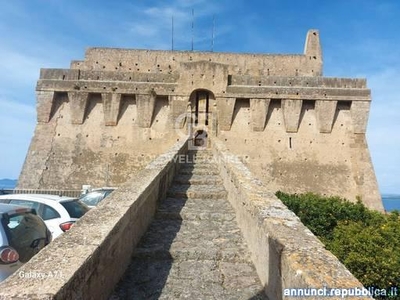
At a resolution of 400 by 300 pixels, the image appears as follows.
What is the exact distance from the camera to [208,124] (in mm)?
19547

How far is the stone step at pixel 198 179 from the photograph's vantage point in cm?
809

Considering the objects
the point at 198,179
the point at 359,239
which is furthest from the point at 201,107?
the point at 359,239

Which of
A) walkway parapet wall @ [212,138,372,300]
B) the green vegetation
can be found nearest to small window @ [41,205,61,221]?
walkway parapet wall @ [212,138,372,300]

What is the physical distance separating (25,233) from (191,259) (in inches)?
95.6

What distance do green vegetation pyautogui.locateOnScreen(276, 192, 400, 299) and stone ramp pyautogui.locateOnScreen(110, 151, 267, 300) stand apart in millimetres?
4207

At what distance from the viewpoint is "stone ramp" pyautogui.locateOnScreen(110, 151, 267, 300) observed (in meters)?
3.31

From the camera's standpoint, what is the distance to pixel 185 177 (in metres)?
8.66

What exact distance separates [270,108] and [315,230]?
8203 millimetres

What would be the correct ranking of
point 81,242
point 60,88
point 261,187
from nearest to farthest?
point 81,242 → point 261,187 → point 60,88

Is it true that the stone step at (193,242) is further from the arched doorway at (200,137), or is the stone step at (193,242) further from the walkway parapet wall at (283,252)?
the arched doorway at (200,137)

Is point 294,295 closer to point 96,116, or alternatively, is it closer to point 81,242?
point 81,242

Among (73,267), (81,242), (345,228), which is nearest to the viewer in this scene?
(73,267)

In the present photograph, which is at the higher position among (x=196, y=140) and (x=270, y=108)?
(x=270, y=108)

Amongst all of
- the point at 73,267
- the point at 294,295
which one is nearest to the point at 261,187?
the point at 294,295
